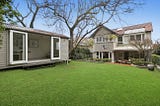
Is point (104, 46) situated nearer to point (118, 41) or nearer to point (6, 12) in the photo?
point (118, 41)

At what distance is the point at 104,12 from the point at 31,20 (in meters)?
13.5

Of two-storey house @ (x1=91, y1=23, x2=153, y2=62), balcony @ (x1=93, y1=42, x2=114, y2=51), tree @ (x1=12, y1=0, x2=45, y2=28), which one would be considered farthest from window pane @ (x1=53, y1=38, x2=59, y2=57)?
balcony @ (x1=93, y1=42, x2=114, y2=51)

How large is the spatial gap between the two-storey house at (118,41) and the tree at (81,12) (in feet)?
12.1

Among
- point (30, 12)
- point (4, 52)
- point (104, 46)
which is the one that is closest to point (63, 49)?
point (4, 52)

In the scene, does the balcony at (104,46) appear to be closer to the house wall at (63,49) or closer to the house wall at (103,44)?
the house wall at (103,44)

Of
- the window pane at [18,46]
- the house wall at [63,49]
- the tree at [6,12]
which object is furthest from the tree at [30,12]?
the tree at [6,12]

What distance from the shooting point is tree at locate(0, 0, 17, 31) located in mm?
2582

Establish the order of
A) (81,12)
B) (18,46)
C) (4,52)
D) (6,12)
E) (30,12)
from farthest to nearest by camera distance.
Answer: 1. (30,12)
2. (81,12)
3. (18,46)
4. (4,52)
5. (6,12)

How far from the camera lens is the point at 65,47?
1641 cm

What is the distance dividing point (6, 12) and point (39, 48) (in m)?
13.7

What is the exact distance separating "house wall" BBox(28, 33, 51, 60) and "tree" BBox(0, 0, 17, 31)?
12.4 metres

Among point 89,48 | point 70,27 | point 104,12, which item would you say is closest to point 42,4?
point 70,27

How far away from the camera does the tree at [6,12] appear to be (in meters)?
2.58

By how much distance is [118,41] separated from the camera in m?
25.1
